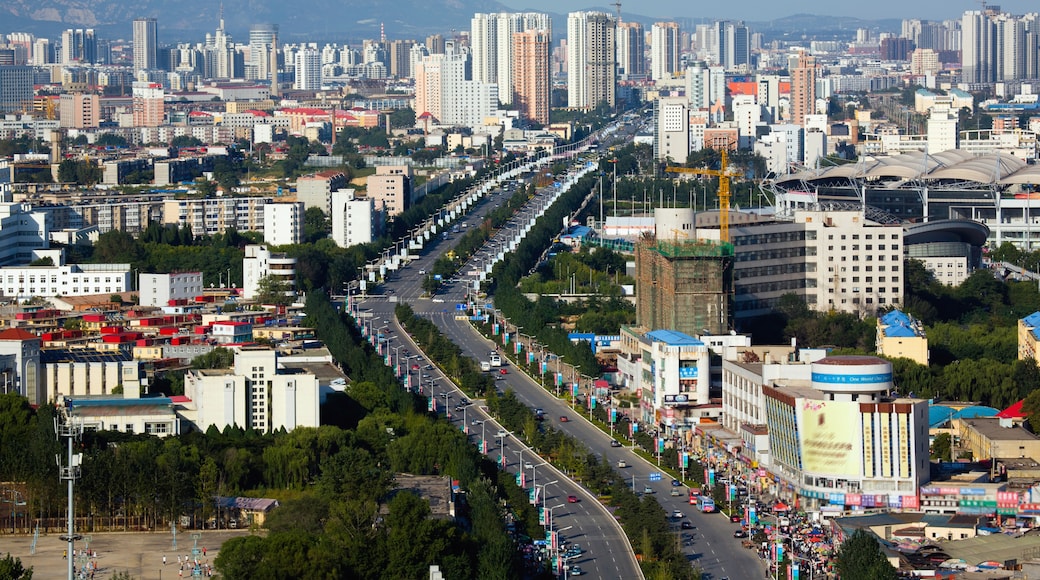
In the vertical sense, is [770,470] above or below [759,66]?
below

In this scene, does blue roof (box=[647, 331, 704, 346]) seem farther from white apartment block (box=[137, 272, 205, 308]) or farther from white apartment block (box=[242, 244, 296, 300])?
white apartment block (box=[242, 244, 296, 300])

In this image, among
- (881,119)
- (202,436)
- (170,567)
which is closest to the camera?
(170,567)

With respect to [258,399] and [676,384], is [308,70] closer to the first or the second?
[676,384]

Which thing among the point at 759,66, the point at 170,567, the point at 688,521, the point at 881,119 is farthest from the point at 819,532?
the point at 759,66

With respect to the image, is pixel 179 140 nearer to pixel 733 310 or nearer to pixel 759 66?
pixel 733 310

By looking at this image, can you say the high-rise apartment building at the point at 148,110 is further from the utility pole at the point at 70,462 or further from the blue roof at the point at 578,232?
the utility pole at the point at 70,462

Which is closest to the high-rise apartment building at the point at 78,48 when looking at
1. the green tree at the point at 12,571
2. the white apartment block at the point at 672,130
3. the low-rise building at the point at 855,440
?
the white apartment block at the point at 672,130
